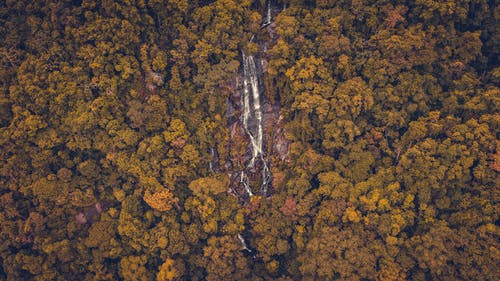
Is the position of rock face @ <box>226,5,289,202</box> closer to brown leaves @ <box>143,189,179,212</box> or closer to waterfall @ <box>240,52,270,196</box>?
waterfall @ <box>240,52,270,196</box>

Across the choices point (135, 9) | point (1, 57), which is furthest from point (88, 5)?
point (1, 57)

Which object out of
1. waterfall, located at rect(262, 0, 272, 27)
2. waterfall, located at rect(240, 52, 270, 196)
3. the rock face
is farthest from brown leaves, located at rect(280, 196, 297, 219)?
waterfall, located at rect(262, 0, 272, 27)

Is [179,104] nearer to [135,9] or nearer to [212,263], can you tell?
[135,9]

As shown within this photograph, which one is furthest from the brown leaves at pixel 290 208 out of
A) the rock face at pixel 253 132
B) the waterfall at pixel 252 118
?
the waterfall at pixel 252 118

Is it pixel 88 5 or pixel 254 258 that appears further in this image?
pixel 254 258

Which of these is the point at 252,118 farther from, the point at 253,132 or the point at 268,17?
the point at 268,17

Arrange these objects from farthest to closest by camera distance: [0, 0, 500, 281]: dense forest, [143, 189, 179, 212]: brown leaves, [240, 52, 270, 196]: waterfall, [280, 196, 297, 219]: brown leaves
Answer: [240, 52, 270, 196]: waterfall
[280, 196, 297, 219]: brown leaves
[143, 189, 179, 212]: brown leaves
[0, 0, 500, 281]: dense forest
